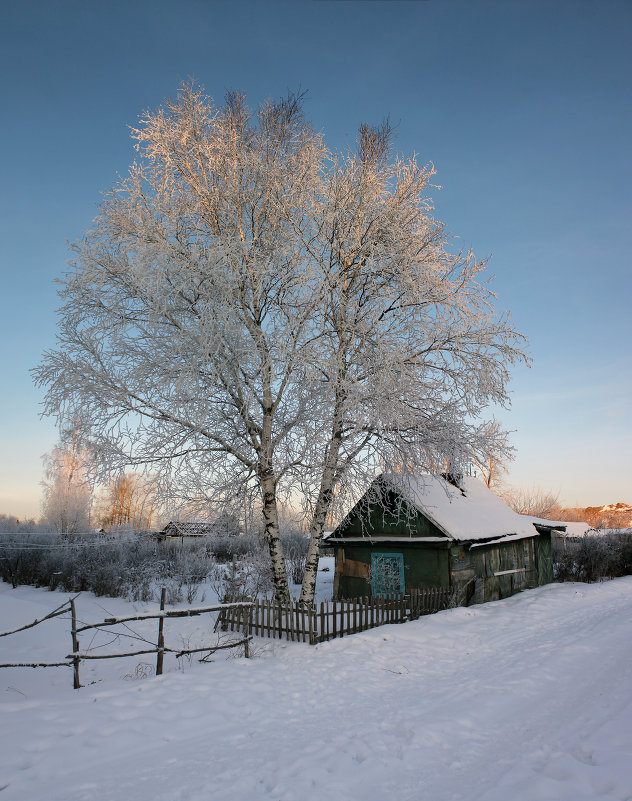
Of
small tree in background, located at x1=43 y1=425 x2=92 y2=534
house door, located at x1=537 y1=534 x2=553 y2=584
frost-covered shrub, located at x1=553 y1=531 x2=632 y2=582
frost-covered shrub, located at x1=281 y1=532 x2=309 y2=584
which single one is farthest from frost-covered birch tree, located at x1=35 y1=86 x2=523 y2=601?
small tree in background, located at x1=43 y1=425 x2=92 y2=534

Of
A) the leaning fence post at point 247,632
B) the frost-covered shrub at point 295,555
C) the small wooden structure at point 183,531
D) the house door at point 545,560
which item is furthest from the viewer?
the small wooden structure at point 183,531

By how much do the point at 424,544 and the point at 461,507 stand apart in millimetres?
3653

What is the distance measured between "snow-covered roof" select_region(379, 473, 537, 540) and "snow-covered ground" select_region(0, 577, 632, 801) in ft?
15.5

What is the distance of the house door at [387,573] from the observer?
58.0 ft

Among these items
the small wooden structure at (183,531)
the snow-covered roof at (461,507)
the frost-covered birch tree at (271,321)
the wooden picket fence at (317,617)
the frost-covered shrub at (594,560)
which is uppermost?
the frost-covered birch tree at (271,321)

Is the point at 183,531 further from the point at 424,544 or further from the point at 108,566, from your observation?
the point at 424,544

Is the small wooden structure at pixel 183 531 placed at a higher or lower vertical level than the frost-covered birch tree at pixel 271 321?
lower

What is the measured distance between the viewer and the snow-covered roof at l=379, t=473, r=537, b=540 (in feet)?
48.4

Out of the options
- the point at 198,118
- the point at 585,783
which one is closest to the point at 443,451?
the point at 585,783

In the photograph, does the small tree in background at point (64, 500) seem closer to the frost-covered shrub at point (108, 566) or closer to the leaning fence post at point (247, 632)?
the frost-covered shrub at point (108, 566)

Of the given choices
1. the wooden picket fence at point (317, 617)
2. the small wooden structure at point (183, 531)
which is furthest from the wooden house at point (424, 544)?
the small wooden structure at point (183, 531)

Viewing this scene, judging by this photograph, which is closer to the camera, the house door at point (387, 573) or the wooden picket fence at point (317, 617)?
the wooden picket fence at point (317, 617)

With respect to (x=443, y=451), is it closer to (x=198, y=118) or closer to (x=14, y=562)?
(x=198, y=118)

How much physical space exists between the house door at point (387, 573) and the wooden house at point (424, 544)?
3cm
